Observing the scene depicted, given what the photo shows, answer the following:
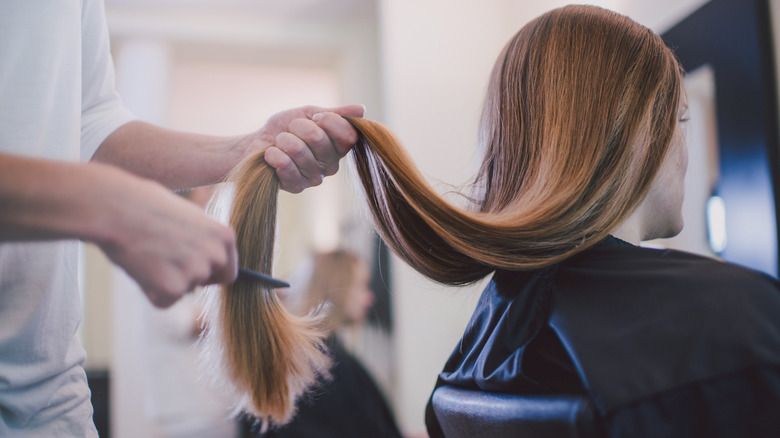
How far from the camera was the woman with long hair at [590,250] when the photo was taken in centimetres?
66

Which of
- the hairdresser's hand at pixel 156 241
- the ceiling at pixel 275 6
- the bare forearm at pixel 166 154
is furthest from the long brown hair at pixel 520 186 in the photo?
the ceiling at pixel 275 6

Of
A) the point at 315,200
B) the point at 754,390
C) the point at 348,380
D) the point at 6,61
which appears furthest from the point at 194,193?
the point at 315,200

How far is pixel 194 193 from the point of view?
2537 millimetres

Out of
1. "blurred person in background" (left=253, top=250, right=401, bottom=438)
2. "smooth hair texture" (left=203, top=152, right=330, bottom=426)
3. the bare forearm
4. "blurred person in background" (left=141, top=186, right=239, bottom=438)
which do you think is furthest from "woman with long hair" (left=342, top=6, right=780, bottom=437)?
"blurred person in background" (left=141, top=186, right=239, bottom=438)

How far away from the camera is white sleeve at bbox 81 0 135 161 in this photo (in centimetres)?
98

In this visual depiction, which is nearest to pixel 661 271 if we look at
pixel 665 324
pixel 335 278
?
pixel 665 324

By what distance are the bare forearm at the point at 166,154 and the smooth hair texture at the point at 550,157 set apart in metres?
0.31

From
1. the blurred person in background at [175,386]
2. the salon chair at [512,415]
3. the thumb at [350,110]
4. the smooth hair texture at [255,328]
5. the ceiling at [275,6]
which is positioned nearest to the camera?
the salon chair at [512,415]

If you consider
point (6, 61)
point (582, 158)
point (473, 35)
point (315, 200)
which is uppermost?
point (473, 35)

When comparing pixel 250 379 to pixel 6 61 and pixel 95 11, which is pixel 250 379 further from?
pixel 95 11

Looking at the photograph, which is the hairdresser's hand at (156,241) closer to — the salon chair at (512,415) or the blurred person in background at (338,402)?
the salon chair at (512,415)

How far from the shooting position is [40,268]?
0.73 m

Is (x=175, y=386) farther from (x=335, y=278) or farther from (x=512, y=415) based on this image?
(x=512, y=415)

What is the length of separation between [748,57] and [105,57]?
164 centimetres
